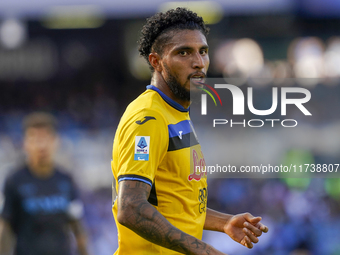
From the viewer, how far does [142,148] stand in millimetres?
1970

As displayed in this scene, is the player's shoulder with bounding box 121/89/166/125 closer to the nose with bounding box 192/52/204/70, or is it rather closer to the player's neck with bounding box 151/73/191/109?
the player's neck with bounding box 151/73/191/109

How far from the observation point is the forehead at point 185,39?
2432 millimetres

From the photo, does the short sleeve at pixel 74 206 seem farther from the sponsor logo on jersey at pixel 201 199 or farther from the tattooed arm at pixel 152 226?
the tattooed arm at pixel 152 226

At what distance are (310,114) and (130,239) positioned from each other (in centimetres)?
841

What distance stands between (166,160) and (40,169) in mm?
2953

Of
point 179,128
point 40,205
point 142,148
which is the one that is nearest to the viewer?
point 142,148

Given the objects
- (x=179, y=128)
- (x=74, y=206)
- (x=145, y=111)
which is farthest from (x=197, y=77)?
(x=74, y=206)

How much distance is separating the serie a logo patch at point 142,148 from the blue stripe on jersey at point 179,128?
0.73 ft

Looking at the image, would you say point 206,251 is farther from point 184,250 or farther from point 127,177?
point 127,177

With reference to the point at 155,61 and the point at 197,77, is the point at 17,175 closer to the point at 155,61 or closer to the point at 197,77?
the point at 155,61

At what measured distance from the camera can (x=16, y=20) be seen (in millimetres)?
12102

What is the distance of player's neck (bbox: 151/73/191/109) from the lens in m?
2.45

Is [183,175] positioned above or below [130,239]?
above

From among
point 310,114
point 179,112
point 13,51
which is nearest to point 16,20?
point 13,51
